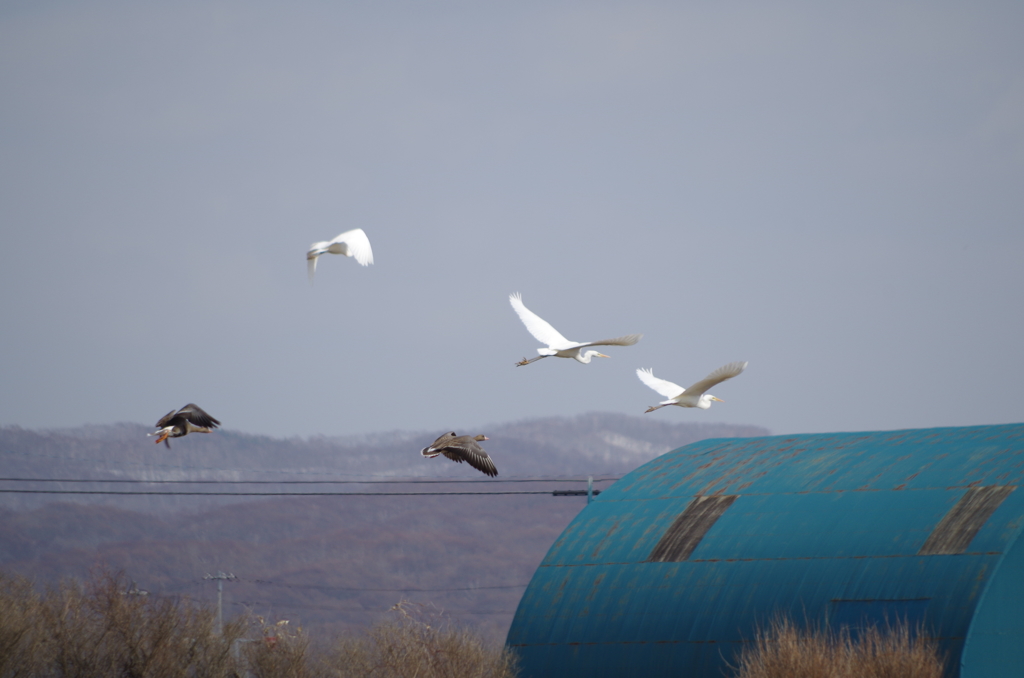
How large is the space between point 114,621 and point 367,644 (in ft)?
38.2

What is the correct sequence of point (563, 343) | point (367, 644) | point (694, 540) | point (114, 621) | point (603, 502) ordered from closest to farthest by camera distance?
point (563, 343) → point (694, 540) → point (603, 502) → point (114, 621) → point (367, 644)

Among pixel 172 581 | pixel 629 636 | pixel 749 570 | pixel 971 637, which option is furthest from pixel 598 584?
pixel 172 581

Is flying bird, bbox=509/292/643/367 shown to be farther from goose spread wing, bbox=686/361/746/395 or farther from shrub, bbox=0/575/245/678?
shrub, bbox=0/575/245/678

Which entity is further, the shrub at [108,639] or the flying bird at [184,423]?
the shrub at [108,639]

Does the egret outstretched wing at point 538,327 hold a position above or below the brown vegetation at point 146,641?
above

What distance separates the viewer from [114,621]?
156 feet

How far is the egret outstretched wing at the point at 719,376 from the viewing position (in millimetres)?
26656

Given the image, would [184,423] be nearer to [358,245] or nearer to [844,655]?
[358,245]

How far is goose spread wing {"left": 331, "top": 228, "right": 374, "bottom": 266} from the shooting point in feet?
A: 88.5

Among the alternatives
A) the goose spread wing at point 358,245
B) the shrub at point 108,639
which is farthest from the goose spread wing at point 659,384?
the shrub at point 108,639

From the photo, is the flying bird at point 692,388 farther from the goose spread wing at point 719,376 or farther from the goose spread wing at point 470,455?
the goose spread wing at point 470,455

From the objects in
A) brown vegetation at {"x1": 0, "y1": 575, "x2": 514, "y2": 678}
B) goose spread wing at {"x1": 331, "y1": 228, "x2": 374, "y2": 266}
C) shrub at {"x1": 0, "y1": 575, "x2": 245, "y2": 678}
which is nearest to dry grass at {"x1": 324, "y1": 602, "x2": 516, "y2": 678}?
brown vegetation at {"x1": 0, "y1": 575, "x2": 514, "y2": 678}

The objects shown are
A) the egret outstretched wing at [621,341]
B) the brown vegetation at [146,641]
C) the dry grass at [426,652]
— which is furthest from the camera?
the brown vegetation at [146,641]

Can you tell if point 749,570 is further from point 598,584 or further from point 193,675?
point 193,675
